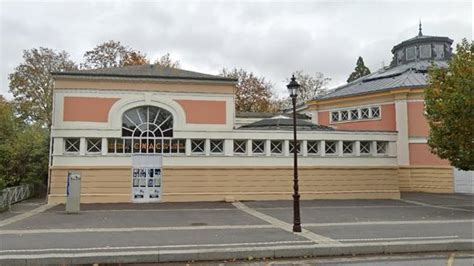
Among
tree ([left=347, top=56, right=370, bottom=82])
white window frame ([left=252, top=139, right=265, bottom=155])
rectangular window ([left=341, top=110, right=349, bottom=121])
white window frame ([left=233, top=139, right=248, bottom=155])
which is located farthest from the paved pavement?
tree ([left=347, top=56, right=370, bottom=82])

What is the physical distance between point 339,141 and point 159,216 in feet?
43.1

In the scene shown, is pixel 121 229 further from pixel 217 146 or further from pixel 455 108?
pixel 455 108

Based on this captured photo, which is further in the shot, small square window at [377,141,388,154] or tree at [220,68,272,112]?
tree at [220,68,272,112]

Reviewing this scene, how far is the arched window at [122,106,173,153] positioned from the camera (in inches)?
942

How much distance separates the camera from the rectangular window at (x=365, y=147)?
2653 cm

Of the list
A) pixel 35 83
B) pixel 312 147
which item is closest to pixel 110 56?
pixel 35 83

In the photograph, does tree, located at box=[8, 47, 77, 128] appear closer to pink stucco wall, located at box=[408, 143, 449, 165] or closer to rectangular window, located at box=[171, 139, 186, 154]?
rectangular window, located at box=[171, 139, 186, 154]

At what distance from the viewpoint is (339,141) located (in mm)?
25922

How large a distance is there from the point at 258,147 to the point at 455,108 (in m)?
10.7

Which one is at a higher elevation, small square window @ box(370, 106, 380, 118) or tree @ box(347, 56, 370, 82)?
tree @ box(347, 56, 370, 82)

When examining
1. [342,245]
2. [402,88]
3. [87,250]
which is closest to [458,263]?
[342,245]

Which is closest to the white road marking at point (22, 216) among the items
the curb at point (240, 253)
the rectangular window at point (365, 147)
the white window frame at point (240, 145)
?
the curb at point (240, 253)

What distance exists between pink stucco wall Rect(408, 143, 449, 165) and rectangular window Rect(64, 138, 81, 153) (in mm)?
22734

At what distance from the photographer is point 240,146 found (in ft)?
82.1
